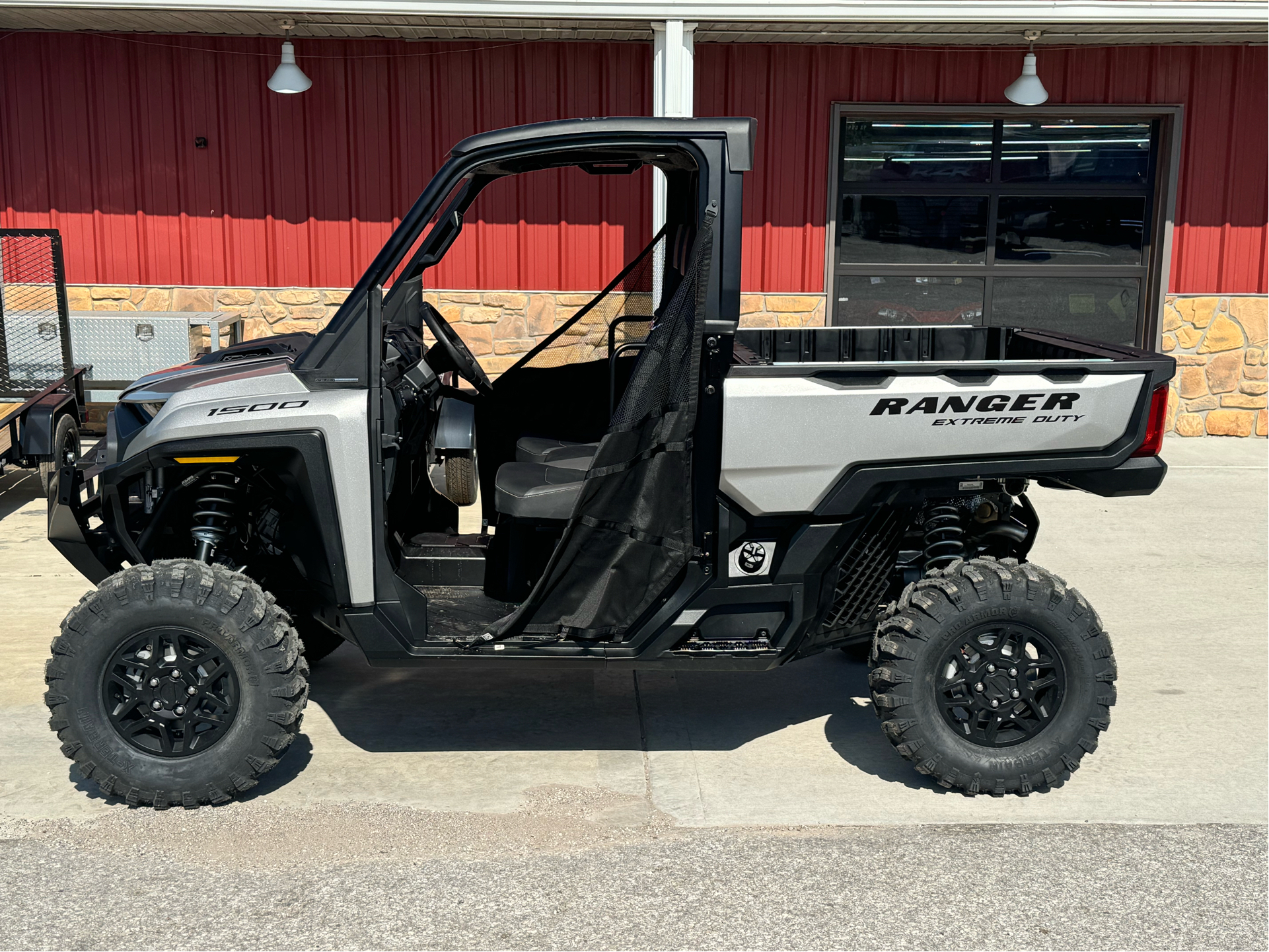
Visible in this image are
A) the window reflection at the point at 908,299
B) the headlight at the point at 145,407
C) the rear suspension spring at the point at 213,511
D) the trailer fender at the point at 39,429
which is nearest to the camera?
the rear suspension spring at the point at 213,511

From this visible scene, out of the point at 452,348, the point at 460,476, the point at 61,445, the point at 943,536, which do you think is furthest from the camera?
the point at 61,445

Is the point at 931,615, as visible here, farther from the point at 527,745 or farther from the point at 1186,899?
the point at 527,745

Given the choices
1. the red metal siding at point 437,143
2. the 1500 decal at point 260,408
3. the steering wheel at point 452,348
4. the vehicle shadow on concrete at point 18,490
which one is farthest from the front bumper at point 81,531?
the red metal siding at point 437,143

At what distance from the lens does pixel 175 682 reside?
4164 millimetres

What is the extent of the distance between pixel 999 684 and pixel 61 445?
6.03 metres

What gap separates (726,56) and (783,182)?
1.10 m

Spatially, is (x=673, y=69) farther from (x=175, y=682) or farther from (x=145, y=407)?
(x=175, y=682)

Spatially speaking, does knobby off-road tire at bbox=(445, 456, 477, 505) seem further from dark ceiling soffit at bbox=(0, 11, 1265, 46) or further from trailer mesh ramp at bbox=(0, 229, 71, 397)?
dark ceiling soffit at bbox=(0, 11, 1265, 46)

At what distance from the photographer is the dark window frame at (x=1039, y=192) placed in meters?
10.6

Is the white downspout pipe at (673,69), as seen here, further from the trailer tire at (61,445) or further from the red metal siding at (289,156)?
the trailer tire at (61,445)

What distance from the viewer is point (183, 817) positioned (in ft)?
13.7

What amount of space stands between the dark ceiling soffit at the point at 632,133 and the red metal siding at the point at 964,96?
22.2 ft

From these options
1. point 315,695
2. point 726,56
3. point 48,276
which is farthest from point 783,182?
point 315,695

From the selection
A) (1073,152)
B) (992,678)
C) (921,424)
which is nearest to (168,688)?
(921,424)
